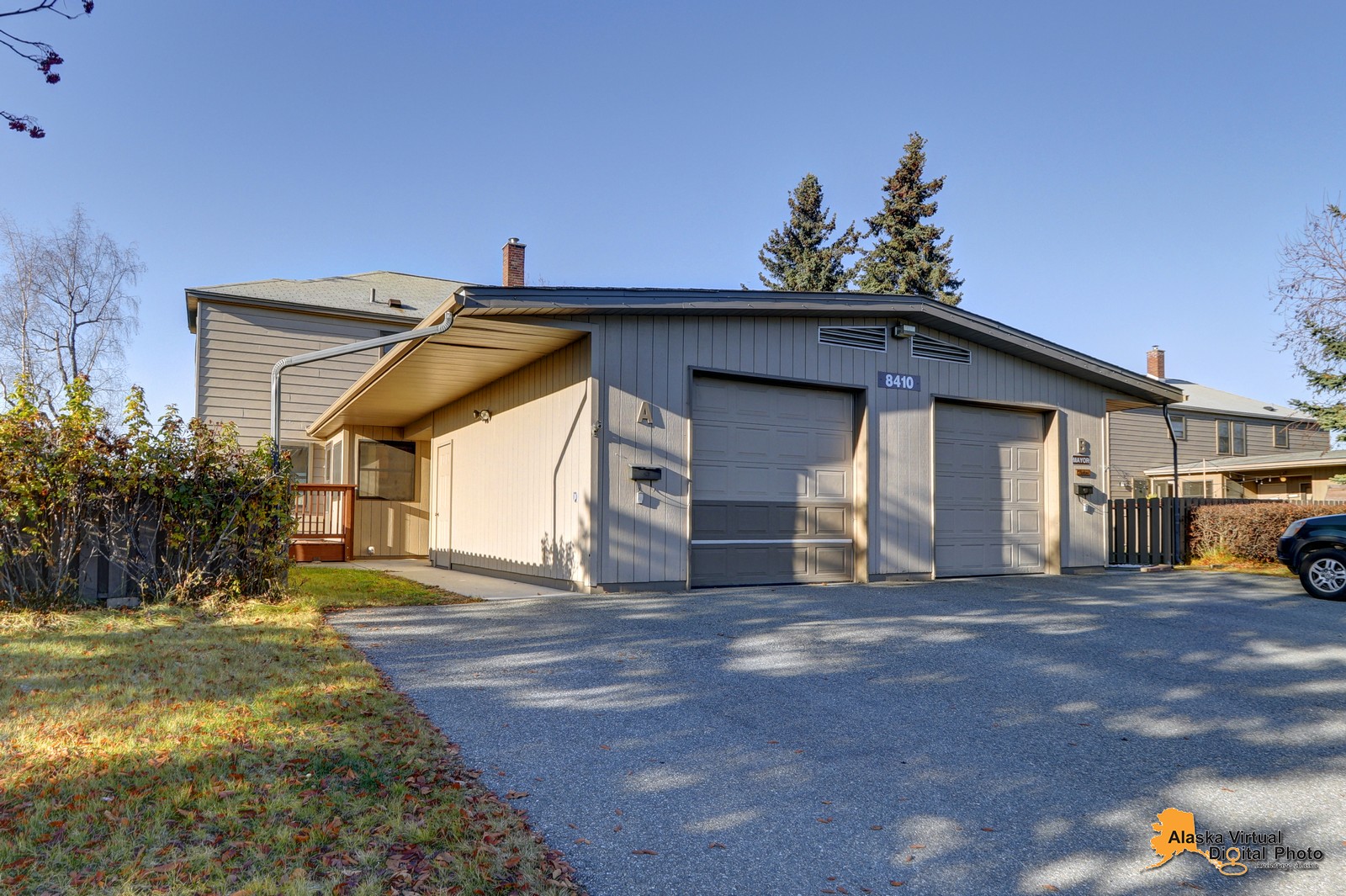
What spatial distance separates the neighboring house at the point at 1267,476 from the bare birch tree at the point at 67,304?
31.8 meters

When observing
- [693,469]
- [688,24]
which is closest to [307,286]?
[688,24]

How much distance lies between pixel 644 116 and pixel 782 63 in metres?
3.23

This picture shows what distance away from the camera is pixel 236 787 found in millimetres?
3176

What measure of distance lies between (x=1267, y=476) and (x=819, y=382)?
71.8 ft

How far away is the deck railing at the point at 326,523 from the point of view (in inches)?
558

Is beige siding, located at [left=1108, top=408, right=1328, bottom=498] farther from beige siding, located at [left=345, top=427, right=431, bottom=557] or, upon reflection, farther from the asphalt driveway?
beige siding, located at [left=345, top=427, right=431, bottom=557]

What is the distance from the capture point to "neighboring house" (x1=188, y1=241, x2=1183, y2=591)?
28.6 feet

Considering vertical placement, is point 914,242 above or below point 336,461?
above

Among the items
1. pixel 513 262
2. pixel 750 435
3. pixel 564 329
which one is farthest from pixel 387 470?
pixel 750 435

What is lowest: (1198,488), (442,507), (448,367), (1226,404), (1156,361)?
(442,507)

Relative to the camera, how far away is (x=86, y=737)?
378 centimetres

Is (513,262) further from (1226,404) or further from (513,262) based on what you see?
(1226,404)

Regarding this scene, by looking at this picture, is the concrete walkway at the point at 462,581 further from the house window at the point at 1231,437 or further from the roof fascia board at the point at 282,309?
the house window at the point at 1231,437

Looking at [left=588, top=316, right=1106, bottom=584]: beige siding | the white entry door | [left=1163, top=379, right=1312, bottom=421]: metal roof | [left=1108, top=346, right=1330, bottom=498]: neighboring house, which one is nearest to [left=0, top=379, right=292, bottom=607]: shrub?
[left=588, top=316, right=1106, bottom=584]: beige siding
